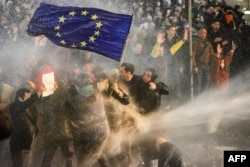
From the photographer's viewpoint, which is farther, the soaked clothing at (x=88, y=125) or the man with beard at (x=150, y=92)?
the man with beard at (x=150, y=92)

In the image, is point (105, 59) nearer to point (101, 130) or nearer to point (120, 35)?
point (120, 35)

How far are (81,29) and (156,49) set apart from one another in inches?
44.4

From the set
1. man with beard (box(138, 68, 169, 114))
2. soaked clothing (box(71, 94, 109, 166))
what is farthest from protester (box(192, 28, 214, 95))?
soaked clothing (box(71, 94, 109, 166))

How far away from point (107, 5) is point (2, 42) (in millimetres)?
1546

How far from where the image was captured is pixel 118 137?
222 inches

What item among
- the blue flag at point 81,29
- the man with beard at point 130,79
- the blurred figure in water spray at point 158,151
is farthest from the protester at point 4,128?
the blurred figure in water spray at point 158,151

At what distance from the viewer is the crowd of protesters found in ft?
17.8

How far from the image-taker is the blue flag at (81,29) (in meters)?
5.37

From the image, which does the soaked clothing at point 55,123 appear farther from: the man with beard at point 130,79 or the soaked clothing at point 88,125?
the man with beard at point 130,79

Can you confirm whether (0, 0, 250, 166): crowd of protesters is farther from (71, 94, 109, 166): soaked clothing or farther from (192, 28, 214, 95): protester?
(71, 94, 109, 166): soaked clothing

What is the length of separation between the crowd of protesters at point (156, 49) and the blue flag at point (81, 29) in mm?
114

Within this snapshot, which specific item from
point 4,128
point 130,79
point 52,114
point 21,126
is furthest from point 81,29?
point 4,128

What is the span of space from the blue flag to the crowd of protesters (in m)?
0.11

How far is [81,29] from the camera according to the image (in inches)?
214
